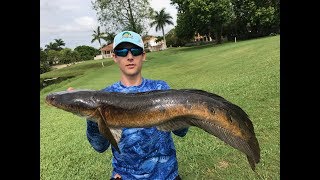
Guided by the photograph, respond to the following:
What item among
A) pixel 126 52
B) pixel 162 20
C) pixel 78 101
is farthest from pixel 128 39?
pixel 162 20

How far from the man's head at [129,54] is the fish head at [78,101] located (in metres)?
0.53

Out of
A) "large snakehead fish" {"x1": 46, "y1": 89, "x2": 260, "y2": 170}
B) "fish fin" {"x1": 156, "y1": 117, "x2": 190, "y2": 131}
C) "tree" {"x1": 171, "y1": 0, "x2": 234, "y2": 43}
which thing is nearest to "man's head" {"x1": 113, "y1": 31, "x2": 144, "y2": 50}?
"large snakehead fish" {"x1": 46, "y1": 89, "x2": 260, "y2": 170}

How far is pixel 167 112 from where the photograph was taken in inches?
119

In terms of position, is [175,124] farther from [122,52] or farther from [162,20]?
[162,20]

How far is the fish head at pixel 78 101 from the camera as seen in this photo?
307cm

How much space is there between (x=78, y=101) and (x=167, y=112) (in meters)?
0.69

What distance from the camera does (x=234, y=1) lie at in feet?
187

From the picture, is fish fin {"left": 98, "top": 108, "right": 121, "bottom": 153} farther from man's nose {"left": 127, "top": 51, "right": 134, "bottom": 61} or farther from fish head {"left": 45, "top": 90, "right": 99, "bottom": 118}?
man's nose {"left": 127, "top": 51, "right": 134, "bottom": 61}
